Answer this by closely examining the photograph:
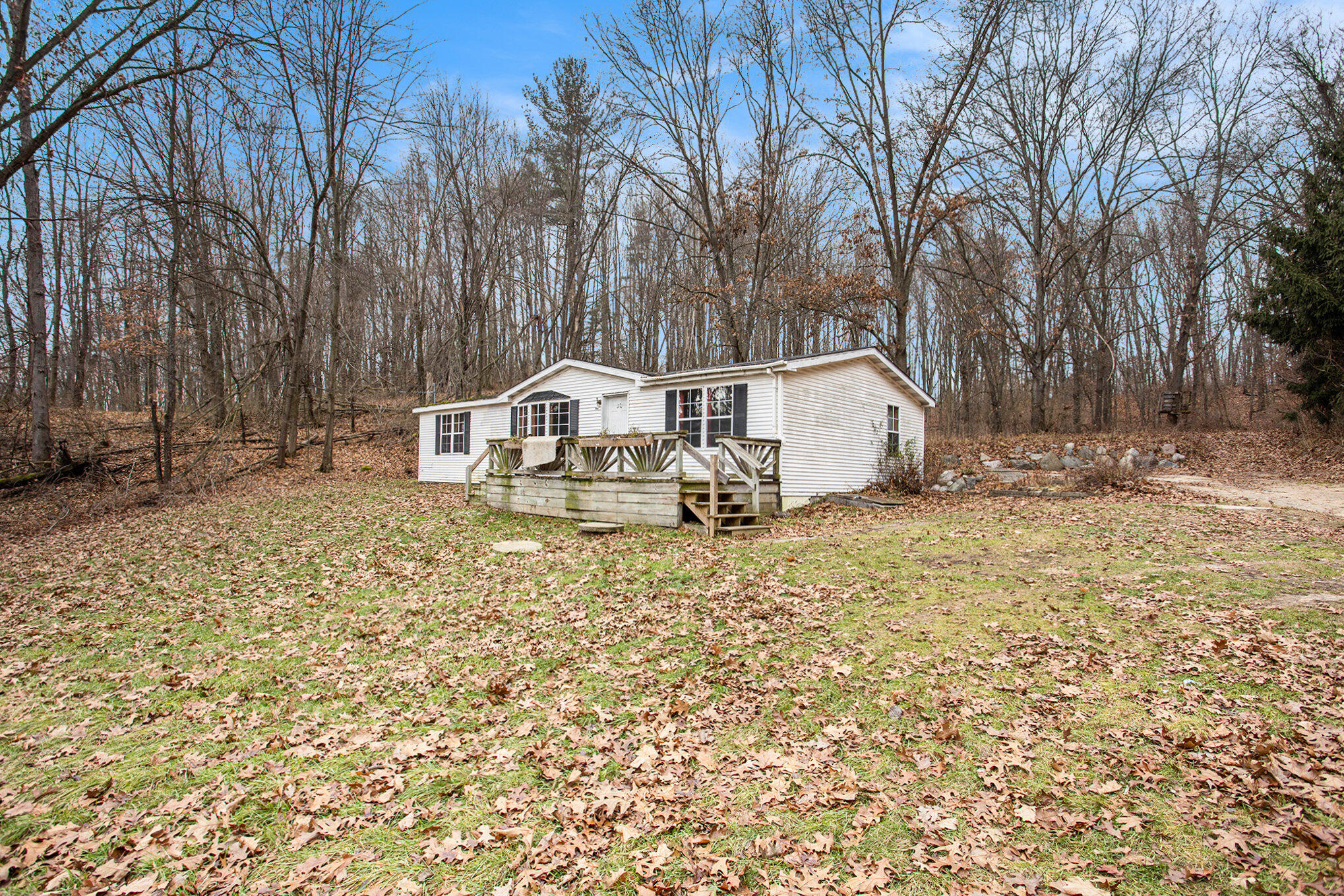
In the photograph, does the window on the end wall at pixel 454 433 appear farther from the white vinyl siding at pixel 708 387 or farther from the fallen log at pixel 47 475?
the fallen log at pixel 47 475

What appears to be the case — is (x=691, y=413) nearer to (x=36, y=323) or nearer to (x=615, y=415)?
(x=615, y=415)

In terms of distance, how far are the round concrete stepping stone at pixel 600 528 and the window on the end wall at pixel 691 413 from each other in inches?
177

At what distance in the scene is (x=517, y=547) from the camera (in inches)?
403

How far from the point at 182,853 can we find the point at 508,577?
525cm

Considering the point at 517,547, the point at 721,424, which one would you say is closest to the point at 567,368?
the point at 721,424

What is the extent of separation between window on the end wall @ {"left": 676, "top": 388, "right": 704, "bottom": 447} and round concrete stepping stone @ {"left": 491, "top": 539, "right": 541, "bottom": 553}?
5.93 m

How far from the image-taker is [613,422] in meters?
17.3

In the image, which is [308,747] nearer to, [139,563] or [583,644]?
[583,644]

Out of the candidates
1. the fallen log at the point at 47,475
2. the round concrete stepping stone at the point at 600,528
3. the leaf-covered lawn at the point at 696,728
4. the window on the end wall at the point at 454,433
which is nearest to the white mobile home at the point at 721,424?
the round concrete stepping stone at the point at 600,528

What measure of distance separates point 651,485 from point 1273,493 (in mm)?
13773

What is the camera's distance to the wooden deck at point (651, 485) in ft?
36.8

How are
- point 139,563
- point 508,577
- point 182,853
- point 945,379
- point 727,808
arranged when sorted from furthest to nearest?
point 945,379, point 139,563, point 508,577, point 727,808, point 182,853

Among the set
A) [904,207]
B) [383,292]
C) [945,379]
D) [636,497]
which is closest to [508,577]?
[636,497]

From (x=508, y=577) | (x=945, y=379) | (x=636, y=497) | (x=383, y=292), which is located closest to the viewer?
(x=508, y=577)
